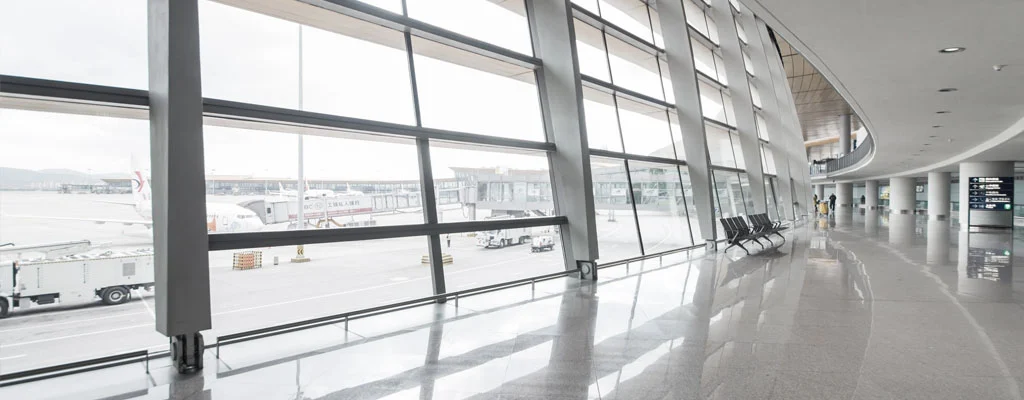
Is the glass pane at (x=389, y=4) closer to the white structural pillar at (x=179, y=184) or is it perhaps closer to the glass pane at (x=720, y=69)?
the white structural pillar at (x=179, y=184)

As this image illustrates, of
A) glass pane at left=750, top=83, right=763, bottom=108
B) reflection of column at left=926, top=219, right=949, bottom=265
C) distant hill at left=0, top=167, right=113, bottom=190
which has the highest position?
glass pane at left=750, top=83, right=763, bottom=108

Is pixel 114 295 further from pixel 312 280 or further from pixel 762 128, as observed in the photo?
pixel 762 128

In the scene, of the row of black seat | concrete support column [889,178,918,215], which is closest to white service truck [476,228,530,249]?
the row of black seat

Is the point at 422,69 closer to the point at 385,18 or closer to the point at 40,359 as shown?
the point at 385,18

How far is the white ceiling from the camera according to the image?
5.21 metres

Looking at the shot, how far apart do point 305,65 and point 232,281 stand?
2496 mm

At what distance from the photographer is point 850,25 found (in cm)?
570

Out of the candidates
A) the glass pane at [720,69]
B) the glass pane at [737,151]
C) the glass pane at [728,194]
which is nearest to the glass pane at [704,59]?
the glass pane at [720,69]

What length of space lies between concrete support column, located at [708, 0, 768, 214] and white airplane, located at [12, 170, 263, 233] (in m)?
16.0

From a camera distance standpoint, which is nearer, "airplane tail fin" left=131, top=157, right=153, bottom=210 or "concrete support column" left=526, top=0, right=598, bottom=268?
"airplane tail fin" left=131, top=157, right=153, bottom=210

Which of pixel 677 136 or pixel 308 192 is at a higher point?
pixel 677 136

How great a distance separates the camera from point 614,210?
1045cm

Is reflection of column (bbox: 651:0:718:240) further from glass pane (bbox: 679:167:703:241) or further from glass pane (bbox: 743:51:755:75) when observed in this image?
glass pane (bbox: 743:51:755:75)

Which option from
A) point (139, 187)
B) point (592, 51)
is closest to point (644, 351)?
point (139, 187)
